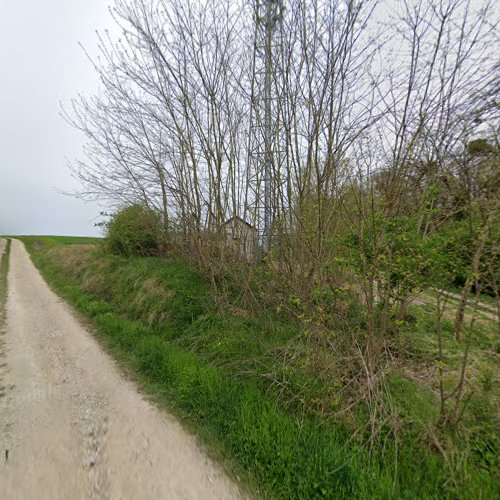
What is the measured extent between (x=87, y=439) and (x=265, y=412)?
1.69 meters

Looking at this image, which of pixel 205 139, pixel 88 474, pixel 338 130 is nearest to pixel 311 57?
pixel 338 130

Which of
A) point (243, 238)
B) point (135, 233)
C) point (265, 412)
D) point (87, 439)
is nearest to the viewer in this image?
point (87, 439)

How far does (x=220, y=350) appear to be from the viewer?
12.1 feet

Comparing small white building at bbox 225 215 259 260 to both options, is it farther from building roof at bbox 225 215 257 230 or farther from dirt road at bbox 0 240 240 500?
dirt road at bbox 0 240 240 500

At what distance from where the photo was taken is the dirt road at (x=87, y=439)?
180 centimetres

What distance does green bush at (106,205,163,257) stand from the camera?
8.77 meters

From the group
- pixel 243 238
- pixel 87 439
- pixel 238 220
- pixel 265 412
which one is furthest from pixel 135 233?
pixel 265 412

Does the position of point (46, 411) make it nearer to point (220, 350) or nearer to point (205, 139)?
point (220, 350)

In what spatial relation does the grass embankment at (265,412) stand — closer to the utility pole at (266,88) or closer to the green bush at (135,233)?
the utility pole at (266,88)

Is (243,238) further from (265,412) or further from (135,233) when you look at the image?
(135,233)

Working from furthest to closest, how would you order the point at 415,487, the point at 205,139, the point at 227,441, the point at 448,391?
the point at 205,139 → the point at 448,391 → the point at 227,441 → the point at 415,487

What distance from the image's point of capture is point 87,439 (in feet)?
7.41

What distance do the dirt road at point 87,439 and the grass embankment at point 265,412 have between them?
0.25 meters

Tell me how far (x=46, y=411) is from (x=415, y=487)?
138 inches
